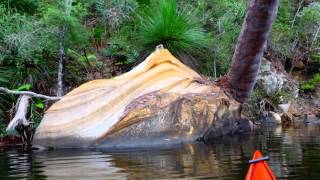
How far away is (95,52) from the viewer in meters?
18.3

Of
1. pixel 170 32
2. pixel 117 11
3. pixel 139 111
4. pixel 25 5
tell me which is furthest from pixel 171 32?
pixel 25 5

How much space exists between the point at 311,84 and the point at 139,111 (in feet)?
35.8

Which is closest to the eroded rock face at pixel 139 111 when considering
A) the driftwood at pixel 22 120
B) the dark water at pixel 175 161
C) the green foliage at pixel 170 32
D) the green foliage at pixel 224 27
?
the driftwood at pixel 22 120

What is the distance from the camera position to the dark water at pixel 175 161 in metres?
7.80

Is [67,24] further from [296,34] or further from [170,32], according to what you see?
[296,34]

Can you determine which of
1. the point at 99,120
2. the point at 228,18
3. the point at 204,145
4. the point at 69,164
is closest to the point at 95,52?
the point at 228,18

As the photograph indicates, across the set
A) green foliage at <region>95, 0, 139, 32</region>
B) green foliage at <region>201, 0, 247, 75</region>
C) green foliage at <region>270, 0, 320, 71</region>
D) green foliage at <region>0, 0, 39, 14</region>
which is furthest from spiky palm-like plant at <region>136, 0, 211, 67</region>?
green foliage at <region>270, 0, 320, 71</region>

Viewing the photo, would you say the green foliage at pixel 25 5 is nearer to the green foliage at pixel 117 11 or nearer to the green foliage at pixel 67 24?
the green foliage at pixel 67 24

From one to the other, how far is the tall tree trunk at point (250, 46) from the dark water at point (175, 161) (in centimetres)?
148

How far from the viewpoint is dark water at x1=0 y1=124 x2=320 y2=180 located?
780 cm

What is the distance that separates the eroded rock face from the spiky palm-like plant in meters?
2.34

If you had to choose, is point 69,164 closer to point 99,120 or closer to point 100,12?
point 99,120

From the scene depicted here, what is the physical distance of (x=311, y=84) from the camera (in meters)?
21.2

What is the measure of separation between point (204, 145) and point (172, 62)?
3.14 metres
